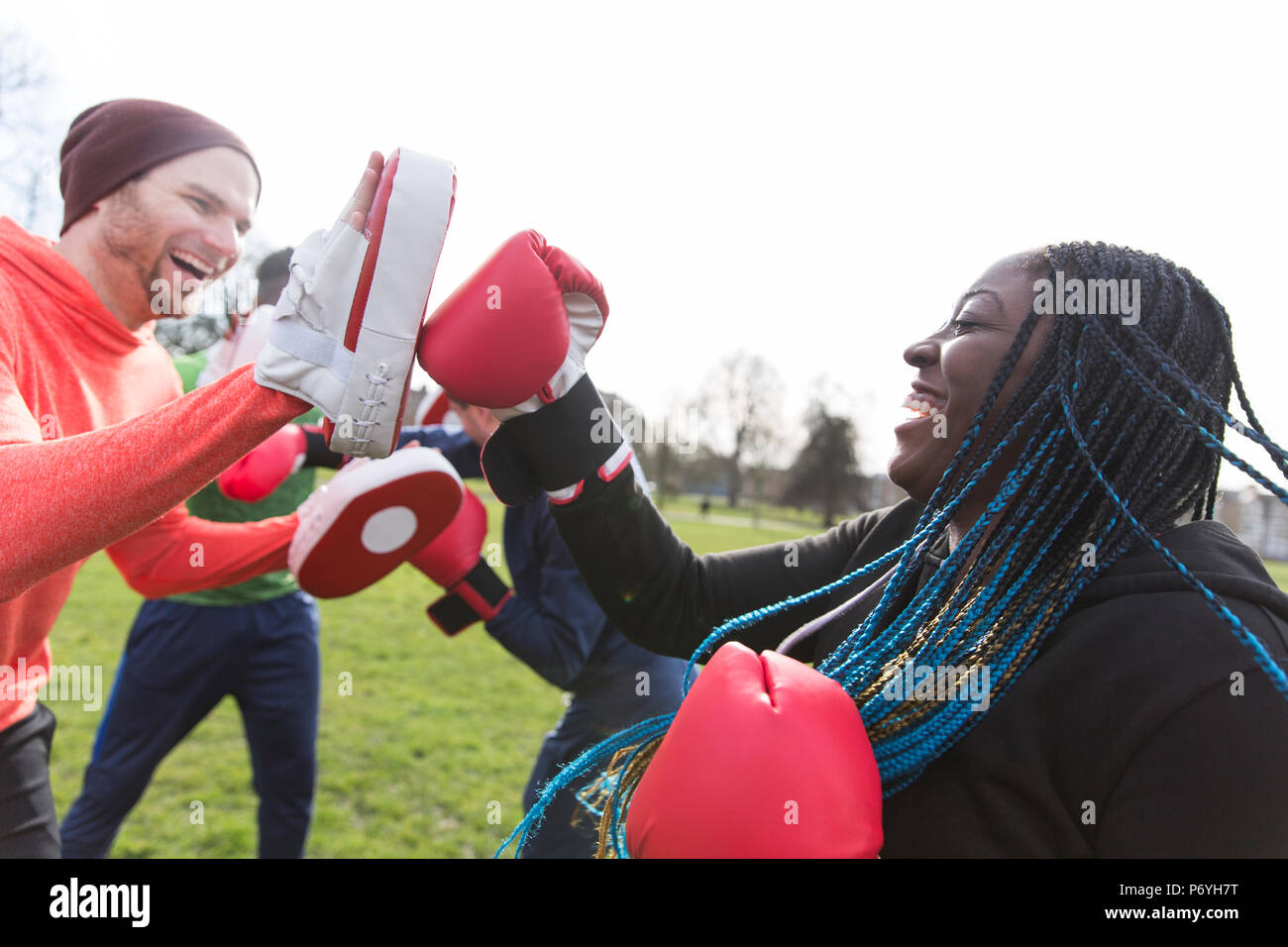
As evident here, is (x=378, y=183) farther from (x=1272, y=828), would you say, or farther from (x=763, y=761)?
(x=1272, y=828)

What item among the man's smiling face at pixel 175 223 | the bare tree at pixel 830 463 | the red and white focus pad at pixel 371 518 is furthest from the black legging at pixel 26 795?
the bare tree at pixel 830 463

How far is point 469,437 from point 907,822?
7.72 ft

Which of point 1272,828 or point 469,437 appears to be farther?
point 469,437

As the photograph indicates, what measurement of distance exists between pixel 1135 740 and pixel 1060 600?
220 mm

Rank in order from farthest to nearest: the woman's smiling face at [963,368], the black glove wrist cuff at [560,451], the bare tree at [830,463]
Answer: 1. the bare tree at [830,463]
2. the black glove wrist cuff at [560,451]
3. the woman's smiling face at [963,368]

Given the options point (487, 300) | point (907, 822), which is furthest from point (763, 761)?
point (487, 300)

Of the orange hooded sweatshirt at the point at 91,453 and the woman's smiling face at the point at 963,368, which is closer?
the orange hooded sweatshirt at the point at 91,453

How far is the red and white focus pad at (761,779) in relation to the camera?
862mm

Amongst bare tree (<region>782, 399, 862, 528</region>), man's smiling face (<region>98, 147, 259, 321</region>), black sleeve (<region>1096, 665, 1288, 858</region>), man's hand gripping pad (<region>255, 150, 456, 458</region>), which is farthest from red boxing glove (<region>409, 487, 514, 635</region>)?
bare tree (<region>782, 399, 862, 528</region>)

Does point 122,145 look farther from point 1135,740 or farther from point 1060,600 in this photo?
point 1135,740

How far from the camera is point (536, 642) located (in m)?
2.30

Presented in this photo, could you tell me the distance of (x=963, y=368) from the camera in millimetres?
1165

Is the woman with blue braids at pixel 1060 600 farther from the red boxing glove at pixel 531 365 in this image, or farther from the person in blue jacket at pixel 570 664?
the person in blue jacket at pixel 570 664

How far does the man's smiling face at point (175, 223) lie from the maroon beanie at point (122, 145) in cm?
2
